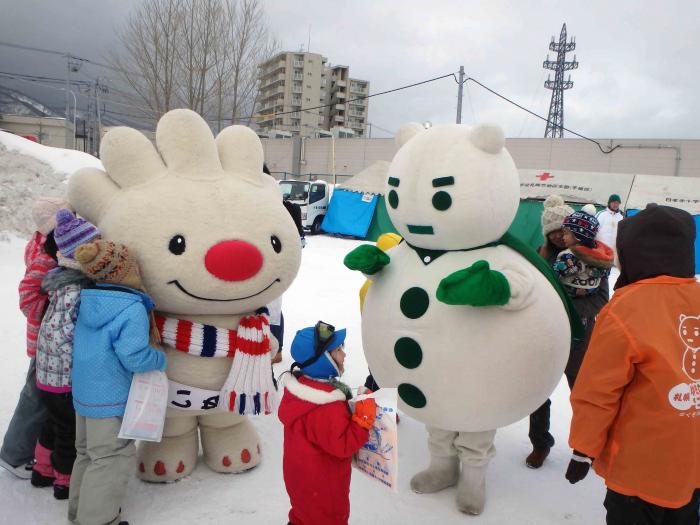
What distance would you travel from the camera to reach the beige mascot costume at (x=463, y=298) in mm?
2508

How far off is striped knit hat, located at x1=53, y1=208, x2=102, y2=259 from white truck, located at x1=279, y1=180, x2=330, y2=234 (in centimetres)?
1267

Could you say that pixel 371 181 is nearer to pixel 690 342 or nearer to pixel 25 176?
pixel 25 176

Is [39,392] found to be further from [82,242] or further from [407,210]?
[407,210]

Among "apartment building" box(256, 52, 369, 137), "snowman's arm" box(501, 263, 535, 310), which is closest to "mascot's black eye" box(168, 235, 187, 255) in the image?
"snowman's arm" box(501, 263, 535, 310)

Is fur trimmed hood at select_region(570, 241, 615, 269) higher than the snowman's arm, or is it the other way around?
fur trimmed hood at select_region(570, 241, 615, 269)

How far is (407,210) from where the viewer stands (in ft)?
8.75

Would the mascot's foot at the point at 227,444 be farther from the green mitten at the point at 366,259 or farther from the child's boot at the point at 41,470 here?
the green mitten at the point at 366,259

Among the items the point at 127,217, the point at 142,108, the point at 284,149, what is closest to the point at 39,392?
the point at 127,217

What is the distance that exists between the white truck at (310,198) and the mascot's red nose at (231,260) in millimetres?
12513

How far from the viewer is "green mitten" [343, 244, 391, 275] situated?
276cm

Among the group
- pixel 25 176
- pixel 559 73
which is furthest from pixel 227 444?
pixel 559 73

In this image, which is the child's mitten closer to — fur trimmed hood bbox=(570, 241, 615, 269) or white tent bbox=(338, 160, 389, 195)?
fur trimmed hood bbox=(570, 241, 615, 269)

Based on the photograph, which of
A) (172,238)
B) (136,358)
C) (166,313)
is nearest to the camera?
(136,358)

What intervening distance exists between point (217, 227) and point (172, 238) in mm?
228
